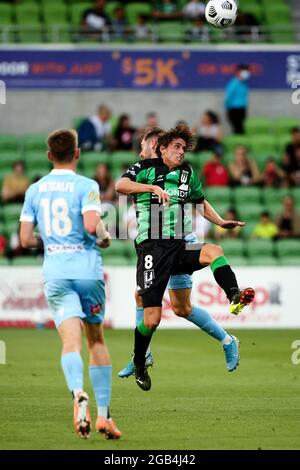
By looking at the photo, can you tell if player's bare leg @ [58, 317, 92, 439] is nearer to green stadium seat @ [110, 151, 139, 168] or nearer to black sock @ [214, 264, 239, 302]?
black sock @ [214, 264, 239, 302]

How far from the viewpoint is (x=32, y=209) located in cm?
818

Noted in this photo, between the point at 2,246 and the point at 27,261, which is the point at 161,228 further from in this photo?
the point at 2,246

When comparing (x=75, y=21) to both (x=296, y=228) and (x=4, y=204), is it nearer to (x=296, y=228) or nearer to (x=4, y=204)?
(x=4, y=204)

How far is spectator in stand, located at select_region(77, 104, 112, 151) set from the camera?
21469 mm

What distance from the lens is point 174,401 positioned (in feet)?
34.2

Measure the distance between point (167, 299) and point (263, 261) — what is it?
1.93 meters

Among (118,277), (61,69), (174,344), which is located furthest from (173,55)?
(174,344)

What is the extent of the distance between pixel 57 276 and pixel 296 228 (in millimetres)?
13148

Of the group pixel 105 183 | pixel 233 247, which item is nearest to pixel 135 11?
pixel 105 183

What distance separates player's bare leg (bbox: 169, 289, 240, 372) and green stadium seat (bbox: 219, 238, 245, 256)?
9252 mm

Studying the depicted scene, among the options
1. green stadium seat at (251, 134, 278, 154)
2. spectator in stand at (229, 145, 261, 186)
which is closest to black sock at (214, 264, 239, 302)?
spectator in stand at (229, 145, 261, 186)

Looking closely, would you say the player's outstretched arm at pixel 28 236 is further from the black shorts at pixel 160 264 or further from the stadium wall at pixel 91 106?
the stadium wall at pixel 91 106

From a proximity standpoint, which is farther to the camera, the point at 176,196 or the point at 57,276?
the point at 176,196

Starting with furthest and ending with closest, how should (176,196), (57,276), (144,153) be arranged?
1. (144,153)
2. (176,196)
3. (57,276)
